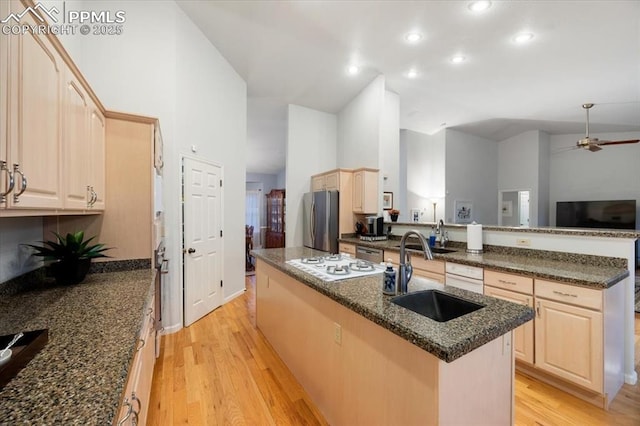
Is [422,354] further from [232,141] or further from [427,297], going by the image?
[232,141]

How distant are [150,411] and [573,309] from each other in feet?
9.81

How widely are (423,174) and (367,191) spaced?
3.08 metres

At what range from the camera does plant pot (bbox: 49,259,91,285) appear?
1668 mm

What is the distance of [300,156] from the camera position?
17.0 ft

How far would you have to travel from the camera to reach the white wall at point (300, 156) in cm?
511

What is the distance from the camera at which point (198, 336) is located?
2.84 meters

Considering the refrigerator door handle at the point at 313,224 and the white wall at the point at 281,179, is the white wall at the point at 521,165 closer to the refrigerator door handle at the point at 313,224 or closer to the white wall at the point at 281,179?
the refrigerator door handle at the point at 313,224

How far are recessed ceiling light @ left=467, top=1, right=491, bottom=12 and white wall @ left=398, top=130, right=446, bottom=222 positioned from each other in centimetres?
382

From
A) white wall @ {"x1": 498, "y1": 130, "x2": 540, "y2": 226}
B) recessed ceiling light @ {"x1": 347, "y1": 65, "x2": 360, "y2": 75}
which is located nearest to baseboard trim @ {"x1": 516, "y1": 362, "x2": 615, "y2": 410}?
recessed ceiling light @ {"x1": 347, "y1": 65, "x2": 360, "y2": 75}

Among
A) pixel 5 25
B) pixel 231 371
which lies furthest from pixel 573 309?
pixel 5 25

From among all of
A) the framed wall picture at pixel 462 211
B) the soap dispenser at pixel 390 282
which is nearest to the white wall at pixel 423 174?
the framed wall picture at pixel 462 211

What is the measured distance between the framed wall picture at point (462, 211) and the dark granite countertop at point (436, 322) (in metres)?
5.52

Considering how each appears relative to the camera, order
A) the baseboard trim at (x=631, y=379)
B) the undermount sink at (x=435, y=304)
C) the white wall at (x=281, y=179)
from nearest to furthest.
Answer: the undermount sink at (x=435, y=304)
the baseboard trim at (x=631, y=379)
the white wall at (x=281, y=179)

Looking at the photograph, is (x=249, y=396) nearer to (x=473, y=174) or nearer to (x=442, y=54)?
(x=442, y=54)
